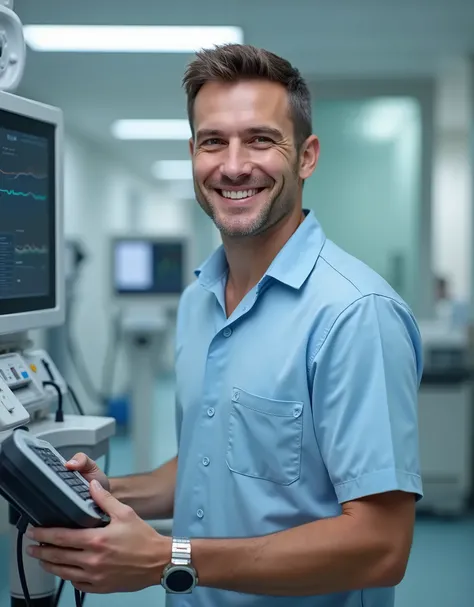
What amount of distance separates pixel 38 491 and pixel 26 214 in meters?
0.64

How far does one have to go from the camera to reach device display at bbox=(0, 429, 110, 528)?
849mm

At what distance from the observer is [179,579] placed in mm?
895

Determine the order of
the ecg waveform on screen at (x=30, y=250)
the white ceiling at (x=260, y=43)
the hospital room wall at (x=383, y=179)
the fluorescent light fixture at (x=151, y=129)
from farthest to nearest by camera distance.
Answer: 1. the fluorescent light fixture at (x=151, y=129)
2. the hospital room wall at (x=383, y=179)
3. the white ceiling at (x=260, y=43)
4. the ecg waveform on screen at (x=30, y=250)

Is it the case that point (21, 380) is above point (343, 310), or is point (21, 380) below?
below

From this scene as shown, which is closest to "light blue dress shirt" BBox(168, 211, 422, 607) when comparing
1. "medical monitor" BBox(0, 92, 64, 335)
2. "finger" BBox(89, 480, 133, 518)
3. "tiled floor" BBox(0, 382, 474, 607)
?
"finger" BBox(89, 480, 133, 518)

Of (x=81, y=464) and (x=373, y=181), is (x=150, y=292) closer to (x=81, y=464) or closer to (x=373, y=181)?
(x=373, y=181)

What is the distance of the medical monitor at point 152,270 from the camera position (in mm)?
4238

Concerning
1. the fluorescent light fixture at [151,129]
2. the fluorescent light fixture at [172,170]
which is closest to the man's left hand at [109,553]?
the fluorescent light fixture at [151,129]

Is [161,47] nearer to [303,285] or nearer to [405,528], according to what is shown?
[303,285]

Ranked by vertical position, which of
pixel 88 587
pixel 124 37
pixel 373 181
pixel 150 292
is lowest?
pixel 88 587

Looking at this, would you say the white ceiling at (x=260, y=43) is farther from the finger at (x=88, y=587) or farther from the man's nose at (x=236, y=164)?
the finger at (x=88, y=587)

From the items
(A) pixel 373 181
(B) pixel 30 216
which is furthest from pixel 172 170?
(B) pixel 30 216

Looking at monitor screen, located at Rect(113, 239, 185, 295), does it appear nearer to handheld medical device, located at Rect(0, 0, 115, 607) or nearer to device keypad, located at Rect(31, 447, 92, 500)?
handheld medical device, located at Rect(0, 0, 115, 607)

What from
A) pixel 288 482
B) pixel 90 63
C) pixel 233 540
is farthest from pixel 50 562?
pixel 90 63
